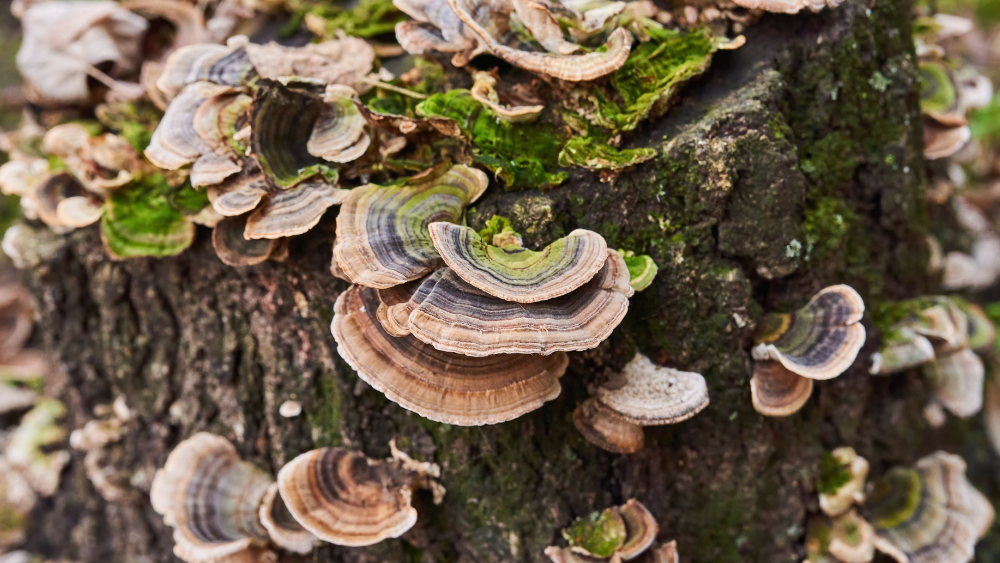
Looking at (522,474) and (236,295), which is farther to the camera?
(236,295)

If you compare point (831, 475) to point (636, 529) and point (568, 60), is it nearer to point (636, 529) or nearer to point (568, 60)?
point (636, 529)

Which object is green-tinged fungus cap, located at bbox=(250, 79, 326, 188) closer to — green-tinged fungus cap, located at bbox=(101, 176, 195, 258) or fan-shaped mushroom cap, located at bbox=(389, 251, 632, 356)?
green-tinged fungus cap, located at bbox=(101, 176, 195, 258)

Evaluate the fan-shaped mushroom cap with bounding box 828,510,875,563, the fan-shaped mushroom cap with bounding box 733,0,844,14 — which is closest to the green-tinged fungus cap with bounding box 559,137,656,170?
the fan-shaped mushroom cap with bounding box 733,0,844,14

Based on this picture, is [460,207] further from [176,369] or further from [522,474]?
[176,369]

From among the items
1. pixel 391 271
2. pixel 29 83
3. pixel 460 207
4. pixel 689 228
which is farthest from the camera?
pixel 29 83

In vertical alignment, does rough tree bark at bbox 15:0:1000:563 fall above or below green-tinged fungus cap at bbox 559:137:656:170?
below

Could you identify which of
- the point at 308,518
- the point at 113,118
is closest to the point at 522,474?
the point at 308,518

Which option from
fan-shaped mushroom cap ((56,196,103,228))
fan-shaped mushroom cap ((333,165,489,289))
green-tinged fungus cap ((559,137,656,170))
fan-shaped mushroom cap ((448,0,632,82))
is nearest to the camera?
fan-shaped mushroom cap ((333,165,489,289))

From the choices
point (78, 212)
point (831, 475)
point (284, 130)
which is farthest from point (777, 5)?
point (78, 212)
